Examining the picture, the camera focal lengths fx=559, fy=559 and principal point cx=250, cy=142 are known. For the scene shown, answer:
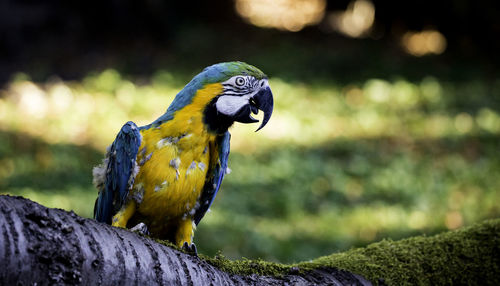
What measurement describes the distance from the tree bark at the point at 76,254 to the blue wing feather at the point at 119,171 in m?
0.91

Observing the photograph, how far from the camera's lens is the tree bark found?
1.58 metres

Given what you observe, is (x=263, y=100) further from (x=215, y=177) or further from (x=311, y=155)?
(x=311, y=155)

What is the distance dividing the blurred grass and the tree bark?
3.68 meters

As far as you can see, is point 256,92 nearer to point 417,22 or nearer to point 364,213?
point 364,213

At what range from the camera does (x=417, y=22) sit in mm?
10836

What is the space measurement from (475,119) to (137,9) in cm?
648

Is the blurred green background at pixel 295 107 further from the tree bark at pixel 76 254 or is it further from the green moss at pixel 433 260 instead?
the tree bark at pixel 76 254

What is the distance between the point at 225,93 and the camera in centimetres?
290

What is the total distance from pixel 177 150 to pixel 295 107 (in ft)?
19.3

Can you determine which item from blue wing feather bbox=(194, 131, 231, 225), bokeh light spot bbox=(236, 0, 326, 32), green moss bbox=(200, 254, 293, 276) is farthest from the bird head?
bokeh light spot bbox=(236, 0, 326, 32)

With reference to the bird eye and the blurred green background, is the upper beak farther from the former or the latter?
the blurred green background

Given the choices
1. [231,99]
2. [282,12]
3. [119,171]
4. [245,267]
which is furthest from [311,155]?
[282,12]

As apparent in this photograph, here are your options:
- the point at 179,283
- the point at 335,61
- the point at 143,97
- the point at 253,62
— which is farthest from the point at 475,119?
the point at 179,283

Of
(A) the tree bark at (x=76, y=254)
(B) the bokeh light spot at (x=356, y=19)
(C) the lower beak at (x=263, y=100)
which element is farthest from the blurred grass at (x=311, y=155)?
(A) the tree bark at (x=76, y=254)
